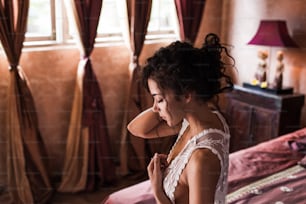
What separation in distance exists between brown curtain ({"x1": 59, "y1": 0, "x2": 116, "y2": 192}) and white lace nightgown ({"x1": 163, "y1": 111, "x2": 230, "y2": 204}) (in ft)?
5.59

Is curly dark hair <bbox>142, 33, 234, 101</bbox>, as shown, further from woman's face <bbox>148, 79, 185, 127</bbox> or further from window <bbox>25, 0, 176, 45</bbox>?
window <bbox>25, 0, 176, 45</bbox>

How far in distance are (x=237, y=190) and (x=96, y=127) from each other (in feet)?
4.00

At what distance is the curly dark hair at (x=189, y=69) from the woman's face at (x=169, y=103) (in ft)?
0.04

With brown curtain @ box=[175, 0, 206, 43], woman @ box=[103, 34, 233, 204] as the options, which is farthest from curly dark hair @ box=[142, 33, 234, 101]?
brown curtain @ box=[175, 0, 206, 43]

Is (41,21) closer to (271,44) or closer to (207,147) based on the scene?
(271,44)

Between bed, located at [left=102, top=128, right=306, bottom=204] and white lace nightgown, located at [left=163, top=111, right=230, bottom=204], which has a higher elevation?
white lace nightgown, located at [left=163, top=111, right=230, bottom=204]

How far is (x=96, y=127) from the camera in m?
2.65

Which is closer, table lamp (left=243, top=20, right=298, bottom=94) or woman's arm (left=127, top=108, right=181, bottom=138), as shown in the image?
woman's arm (left=127, top=108, right=181, bottom=138)

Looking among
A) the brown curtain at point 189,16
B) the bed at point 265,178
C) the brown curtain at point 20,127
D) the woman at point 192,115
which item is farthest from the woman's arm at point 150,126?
the brown curtain at point 189,16

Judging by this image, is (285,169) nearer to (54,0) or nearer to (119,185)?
(119,185)

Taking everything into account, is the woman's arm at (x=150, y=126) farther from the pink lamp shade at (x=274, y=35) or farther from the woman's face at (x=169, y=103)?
the pink lamp shade at (x=274, y=35)

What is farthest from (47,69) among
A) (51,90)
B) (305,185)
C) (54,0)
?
(305,185)

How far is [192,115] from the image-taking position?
0.92 metres

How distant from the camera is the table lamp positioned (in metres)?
2.57
